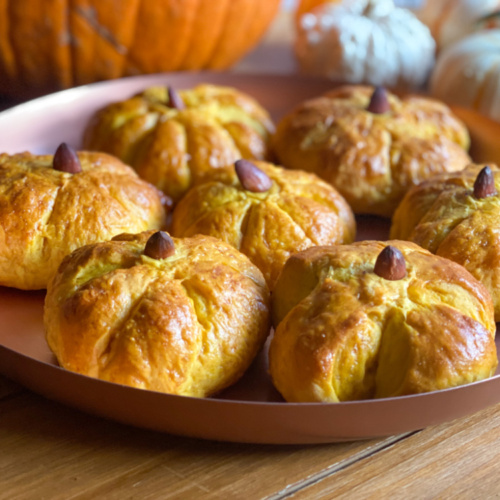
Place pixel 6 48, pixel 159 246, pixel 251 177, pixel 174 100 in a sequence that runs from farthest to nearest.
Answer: pixel 6 48
pixel 174 100
pixel 251 177
pixel 159 246

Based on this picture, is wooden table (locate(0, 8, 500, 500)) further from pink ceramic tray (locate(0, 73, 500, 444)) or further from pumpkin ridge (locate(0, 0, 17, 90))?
pumpkin ridge (locate(0, 0, 17, 90))

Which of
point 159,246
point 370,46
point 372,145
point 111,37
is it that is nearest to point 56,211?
point 159,246

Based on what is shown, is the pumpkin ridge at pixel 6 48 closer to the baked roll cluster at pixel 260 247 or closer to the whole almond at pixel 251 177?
the baked roll cluster at pixel 260 247

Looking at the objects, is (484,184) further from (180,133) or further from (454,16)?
(454,16)

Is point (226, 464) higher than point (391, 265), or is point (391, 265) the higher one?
point (391, 265)

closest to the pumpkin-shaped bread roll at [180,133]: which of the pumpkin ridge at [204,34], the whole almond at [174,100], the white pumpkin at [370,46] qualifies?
the whole almond at [174,100]

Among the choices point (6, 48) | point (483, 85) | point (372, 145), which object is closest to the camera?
point (372, 145)
